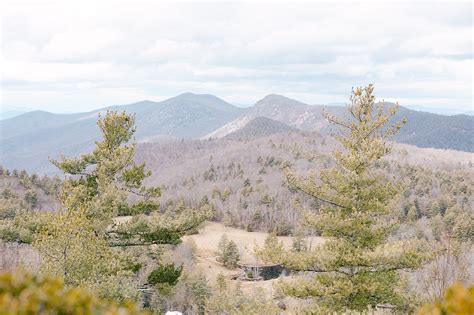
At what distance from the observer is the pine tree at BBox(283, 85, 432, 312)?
1328 centimetres

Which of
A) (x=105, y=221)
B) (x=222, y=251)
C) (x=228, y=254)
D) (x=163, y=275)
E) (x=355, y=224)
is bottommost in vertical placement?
(x=228, y=254)

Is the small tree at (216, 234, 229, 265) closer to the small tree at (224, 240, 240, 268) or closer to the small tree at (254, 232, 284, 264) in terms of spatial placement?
the small tree at (224, 240, 240, 268)

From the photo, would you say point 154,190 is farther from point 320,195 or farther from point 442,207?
point 442,207

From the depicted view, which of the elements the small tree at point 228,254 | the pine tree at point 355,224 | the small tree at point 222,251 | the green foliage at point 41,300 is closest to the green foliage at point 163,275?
the pine tree at point 355,224

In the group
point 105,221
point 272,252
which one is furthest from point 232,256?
point 272,252

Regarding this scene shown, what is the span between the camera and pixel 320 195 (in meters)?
14.0

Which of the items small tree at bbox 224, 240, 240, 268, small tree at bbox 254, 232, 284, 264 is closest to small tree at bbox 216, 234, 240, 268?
small tree at bbox 224, 240, 240, 268

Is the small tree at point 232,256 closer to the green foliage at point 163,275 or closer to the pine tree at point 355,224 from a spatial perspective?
the green foliage at point 163,275

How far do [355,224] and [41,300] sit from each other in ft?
37.7

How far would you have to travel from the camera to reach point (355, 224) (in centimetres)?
1351

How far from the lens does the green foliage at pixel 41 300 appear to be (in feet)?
9.91

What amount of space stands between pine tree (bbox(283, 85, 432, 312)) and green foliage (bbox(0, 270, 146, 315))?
10538 millimetres

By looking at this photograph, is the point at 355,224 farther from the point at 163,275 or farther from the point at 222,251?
the point at 222,251

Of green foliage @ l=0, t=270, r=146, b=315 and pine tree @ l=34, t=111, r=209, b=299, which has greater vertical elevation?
green foliage @ l=0, t=270, r=146, b=315
